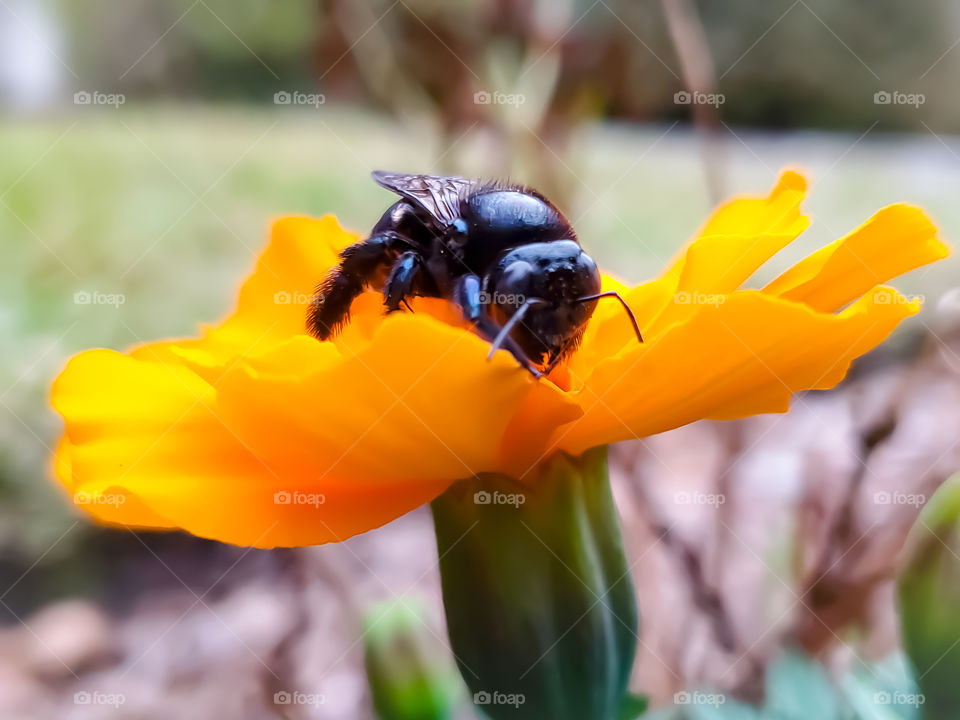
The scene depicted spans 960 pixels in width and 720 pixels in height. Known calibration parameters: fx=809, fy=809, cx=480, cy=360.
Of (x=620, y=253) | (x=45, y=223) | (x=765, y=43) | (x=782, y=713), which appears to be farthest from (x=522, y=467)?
(x=765, y=43)

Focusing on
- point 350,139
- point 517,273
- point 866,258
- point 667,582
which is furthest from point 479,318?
point 350,139

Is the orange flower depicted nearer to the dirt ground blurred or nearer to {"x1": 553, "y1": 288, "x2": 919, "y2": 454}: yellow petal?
{"x1": 553, "y1": 288, "x2": 919, "y2": 454}: yellow petal

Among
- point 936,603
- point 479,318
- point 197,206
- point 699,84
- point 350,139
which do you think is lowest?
point 936,603

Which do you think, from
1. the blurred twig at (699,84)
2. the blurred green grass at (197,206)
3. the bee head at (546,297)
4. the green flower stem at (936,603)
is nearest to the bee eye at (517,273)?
the bee head at (546,297)

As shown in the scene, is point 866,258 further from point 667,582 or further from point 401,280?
point 667,582

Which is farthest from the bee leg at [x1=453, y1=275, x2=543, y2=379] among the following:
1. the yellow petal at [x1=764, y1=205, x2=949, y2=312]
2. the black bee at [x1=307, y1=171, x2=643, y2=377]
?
the yellow petal at [x1=764, y1=205, x2=949, y2=312]

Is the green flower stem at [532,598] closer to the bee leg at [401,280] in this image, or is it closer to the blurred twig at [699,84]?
the bee leg at [401,280]

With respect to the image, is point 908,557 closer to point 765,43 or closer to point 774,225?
point 774,225
